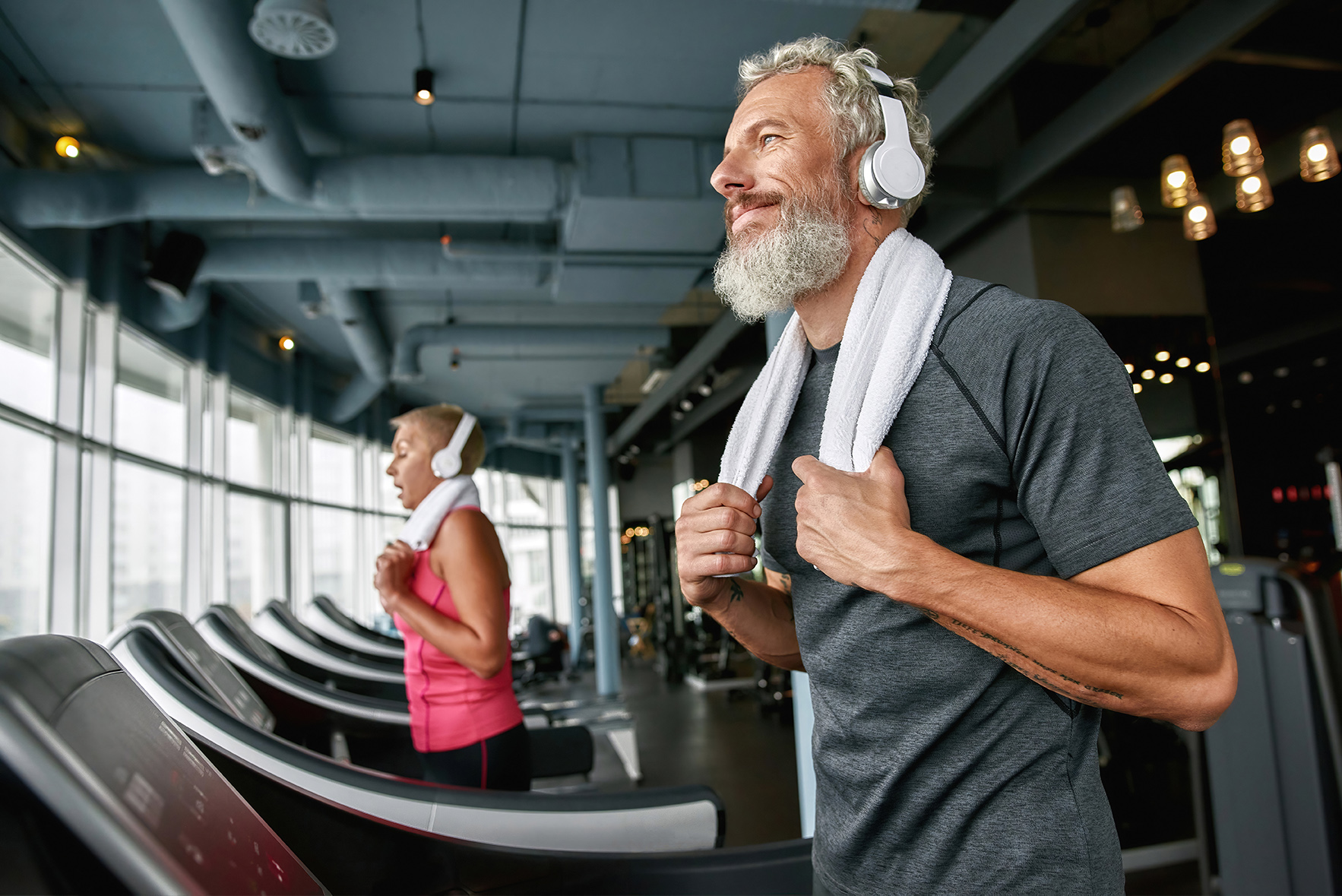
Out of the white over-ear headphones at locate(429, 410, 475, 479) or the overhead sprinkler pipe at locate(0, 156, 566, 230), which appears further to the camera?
the overhead sprinkler pipe at locate(0, 156, 566, 230)

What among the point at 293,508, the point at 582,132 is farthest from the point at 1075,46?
the point at 293,508

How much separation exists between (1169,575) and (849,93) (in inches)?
28.6

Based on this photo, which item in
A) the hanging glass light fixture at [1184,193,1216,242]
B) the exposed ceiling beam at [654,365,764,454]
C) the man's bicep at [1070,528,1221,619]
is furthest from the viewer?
the exposed ceiling beam at [654,365,764,454]

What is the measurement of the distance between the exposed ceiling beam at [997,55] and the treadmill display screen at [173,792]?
307cm

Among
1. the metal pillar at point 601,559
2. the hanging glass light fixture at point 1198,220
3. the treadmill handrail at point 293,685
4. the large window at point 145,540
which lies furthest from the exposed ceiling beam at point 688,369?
the large window at point 145,540

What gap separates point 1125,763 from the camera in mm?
3809

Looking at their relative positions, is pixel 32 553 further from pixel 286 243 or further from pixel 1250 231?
pixel 1250 231

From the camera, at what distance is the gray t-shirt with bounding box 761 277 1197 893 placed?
0.75 metres

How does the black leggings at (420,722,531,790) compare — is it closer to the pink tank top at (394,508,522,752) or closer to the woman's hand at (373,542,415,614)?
the pink tank top at (394,508,522,752)

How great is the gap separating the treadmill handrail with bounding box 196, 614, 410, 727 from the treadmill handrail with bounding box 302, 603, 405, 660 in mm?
2790

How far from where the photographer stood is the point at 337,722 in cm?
355

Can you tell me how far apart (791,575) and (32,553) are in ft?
18.6

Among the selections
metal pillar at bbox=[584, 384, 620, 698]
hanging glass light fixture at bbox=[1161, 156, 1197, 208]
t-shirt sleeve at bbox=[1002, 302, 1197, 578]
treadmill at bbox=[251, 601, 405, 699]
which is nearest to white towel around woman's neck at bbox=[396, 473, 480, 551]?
t-shirt sleeve at bbox=[1002, 302, 1197, 578]

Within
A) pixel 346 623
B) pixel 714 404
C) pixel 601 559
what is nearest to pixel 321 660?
pixel 346 623
